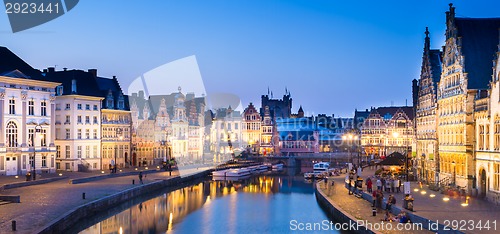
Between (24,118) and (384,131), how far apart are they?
7164 cm

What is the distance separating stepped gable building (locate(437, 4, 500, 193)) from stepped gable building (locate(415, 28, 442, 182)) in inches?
139

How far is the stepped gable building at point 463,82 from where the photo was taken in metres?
38.9

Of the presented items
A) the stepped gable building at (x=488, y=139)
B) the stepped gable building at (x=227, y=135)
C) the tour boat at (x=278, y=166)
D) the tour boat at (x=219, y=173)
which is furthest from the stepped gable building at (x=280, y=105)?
the stepped gable building at (x=488, y=139)

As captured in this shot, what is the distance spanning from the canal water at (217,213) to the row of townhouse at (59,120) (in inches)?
537

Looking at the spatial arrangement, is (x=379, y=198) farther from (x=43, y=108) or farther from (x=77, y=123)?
(x=77, y=123)

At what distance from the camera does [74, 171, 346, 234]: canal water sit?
35.8 metres

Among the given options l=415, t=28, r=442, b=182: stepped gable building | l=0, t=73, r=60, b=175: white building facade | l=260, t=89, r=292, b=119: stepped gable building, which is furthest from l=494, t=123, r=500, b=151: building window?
l=260, t=89, r=292, b=119: stepped gable building

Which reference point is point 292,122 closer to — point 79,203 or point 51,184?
point 51,184

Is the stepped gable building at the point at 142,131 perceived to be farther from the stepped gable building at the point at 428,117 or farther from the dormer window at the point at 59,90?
the stepped gable building at the point at 428,117

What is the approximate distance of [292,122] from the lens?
133 m

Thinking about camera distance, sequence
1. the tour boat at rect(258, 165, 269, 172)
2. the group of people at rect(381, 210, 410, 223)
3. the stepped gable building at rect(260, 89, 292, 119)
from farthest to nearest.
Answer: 1. the stepped gable building at rect(260, 89, 292, 119)
2. the tour boat at rect(258, 165, 269, 172)
3. the group of people at rect(381, 210, 410, 223)

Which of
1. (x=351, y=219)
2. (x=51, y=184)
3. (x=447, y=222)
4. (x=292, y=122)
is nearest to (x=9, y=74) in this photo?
(x=51, y=184)

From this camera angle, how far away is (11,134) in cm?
5506

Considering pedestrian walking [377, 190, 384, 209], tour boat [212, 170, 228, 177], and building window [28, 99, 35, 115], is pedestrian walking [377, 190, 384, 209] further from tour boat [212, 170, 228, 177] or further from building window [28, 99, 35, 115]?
tour boat [212, 170, 228, 177]
